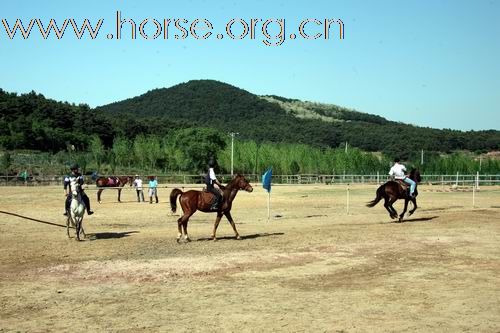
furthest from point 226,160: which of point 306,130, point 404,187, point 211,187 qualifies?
point 306,130

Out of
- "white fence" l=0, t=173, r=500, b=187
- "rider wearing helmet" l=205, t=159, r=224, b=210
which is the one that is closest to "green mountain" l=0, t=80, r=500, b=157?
"white fence" l=0, t=173, r=500, b=187

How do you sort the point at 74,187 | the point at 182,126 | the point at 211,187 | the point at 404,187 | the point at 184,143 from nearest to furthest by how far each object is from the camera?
1. the point at 74,187
2. the point at 211,187
3. the point at 404,187
4. the point at 184,143
5. the point at 182,126

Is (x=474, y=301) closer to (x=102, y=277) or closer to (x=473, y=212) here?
(x=102, y=277)

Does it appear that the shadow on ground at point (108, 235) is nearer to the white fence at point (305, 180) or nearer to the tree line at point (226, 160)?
the white fence at point (305, 180)

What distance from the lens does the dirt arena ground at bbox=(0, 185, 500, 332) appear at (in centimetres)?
776

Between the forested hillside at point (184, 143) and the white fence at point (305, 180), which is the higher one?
the forested hillside at point (184, 143)

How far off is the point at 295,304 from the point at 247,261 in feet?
12.8

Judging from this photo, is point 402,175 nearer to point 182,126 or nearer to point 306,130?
point 182,126

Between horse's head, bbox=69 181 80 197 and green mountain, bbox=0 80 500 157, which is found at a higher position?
green mountain, bbox=0 80 500 157

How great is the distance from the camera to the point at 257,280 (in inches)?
412

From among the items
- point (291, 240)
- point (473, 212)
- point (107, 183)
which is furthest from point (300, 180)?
point (291, 240)

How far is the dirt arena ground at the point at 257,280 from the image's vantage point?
7.76 meters

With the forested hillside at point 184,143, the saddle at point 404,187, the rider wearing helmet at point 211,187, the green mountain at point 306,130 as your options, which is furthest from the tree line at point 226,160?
the rider wearing helmet at point 211,187

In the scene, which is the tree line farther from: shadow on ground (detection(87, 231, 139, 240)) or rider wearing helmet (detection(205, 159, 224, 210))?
rider wearing helmet (detection(205, 159, 224, 210))
